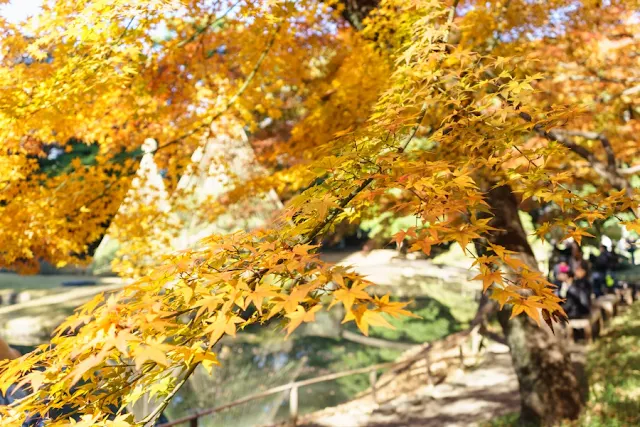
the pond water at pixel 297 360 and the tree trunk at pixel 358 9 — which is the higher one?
the tree trunk at pixel 358 9

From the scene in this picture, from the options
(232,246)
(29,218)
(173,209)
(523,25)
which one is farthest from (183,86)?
(232,246)

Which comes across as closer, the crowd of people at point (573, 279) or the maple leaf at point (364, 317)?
the maple leaf at point (364, 317)

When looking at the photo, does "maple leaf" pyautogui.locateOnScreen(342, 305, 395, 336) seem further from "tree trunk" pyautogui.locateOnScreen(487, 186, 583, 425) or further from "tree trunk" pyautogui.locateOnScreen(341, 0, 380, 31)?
"tree trunk" pyautogui.locateOnScreen(341, 0, 380, 31)

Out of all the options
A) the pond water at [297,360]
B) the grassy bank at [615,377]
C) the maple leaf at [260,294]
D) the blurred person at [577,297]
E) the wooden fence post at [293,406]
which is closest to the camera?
the maple leaf at [260,294]

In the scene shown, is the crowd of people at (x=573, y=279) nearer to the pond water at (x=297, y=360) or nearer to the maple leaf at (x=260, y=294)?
the pond water at (x=297, y=360)

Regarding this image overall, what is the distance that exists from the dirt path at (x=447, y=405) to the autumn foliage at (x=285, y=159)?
317 centimetres

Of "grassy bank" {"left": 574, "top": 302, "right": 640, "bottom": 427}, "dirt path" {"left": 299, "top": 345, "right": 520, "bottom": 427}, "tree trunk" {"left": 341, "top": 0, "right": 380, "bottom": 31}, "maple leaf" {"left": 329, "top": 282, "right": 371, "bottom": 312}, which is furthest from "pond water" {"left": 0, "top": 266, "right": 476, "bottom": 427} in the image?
"maple leaf" {"left": 329, "top": 282, "right": 371, "bottom": 312}

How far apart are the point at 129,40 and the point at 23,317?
53.8 ft

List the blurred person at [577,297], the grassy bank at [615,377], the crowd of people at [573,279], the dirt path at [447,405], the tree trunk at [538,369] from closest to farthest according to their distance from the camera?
the grassy bank at [615,377] → the tree trunk at [538,369] → the dirt path at [447,405] → the crowd of people at [573,279] → the blurred person at [577,297]

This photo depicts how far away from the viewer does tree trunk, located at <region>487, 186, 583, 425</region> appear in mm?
6402

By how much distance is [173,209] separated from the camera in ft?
23.8

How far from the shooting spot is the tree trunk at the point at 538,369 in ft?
21.0

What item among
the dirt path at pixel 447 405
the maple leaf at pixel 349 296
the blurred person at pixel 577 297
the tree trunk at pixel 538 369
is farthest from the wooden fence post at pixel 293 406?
the maple leaf at pixel 349 296

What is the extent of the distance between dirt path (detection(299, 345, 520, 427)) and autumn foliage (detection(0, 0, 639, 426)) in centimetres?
317
